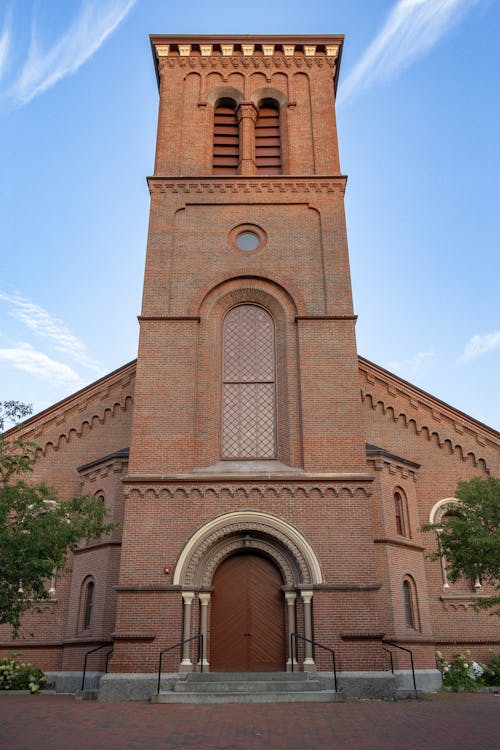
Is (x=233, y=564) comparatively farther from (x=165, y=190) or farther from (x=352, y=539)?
(x=165, y=190)

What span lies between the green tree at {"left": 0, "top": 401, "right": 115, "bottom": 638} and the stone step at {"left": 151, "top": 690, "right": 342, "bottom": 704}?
11.8ft

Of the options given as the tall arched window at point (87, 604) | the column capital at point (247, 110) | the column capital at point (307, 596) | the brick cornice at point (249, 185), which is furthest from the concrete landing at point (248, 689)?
the column capital at point (247, 110)

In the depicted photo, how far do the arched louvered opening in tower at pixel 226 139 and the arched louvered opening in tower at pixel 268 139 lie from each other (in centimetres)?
75

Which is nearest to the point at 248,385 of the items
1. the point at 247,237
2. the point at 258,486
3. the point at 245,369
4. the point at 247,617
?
the point at 245,369

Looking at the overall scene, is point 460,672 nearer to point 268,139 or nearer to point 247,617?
point 247,617

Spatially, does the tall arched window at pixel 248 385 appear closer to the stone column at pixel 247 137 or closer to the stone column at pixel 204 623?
the stone column at pixel 204 623

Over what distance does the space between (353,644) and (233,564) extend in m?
3.50

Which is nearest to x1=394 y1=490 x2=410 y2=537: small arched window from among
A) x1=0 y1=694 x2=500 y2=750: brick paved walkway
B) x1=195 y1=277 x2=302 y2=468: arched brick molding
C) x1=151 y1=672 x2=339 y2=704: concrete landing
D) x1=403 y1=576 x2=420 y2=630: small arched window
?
x1=403 y1=576 x2=420 y2=630: small arched window

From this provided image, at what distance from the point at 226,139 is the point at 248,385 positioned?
32.1 ft

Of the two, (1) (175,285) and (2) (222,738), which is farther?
(1) (175,285)

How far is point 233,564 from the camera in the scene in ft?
54.6

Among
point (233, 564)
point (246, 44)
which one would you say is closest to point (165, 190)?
point (246, 44)

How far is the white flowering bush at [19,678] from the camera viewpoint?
17.8 m

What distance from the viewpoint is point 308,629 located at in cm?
1527
